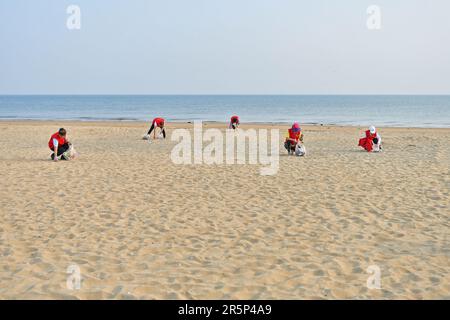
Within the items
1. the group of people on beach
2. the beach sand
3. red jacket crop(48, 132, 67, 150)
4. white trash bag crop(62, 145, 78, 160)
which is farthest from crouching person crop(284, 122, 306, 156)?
red jacket crop(48, 132, 67, 150)

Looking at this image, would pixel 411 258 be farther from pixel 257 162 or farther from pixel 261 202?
pixel 257 162

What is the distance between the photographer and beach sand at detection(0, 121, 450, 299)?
4.64 meters

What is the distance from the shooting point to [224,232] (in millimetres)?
6426

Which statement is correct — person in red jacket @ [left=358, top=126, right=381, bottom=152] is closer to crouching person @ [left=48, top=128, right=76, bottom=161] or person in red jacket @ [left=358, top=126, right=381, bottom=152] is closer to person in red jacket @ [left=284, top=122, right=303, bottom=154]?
person in red jacket @ [left=284, top=122, right=303, bottom=154]

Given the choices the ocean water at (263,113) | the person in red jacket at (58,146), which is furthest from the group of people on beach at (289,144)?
the ocean water at (263,113)

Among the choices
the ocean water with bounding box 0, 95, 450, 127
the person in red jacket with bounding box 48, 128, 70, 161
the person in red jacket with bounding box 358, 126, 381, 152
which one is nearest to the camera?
the person in red jacket with bounding box 48, 128, 70, 161

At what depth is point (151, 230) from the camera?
6.52 metres

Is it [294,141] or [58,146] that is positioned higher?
[294,141]

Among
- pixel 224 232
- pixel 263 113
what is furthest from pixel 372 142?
pixel 263 113

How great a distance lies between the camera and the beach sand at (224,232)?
464 cm

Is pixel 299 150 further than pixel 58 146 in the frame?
Yes

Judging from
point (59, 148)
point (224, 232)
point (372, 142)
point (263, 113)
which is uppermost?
point (263, 113)

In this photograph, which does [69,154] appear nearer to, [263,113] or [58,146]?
[58,146]
